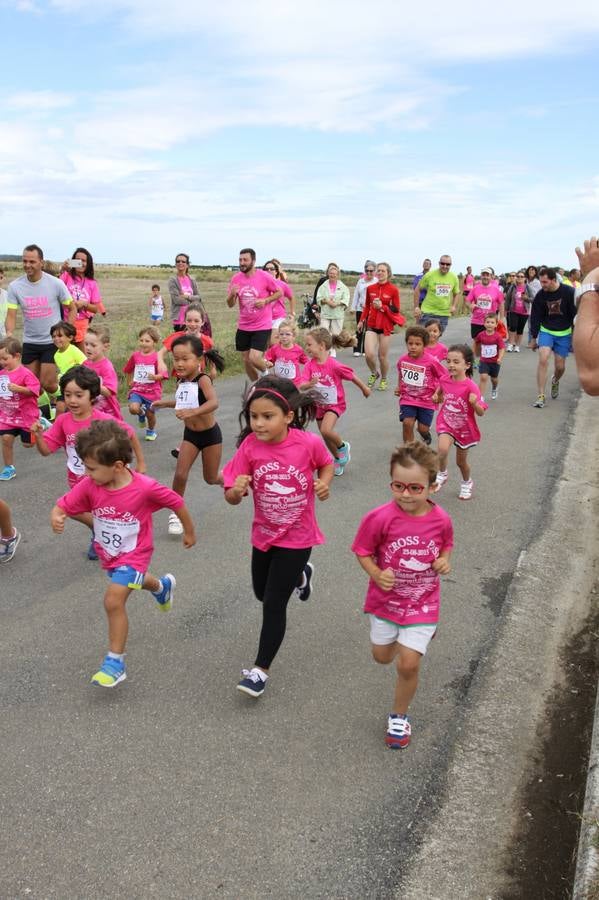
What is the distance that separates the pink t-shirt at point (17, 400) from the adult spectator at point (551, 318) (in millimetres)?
7840

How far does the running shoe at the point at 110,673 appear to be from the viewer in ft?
13.1

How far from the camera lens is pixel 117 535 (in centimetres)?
427

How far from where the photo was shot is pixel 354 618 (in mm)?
5020

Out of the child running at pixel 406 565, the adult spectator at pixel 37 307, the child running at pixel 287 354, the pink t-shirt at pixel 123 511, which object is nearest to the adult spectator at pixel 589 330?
the child running at pixel 406 565

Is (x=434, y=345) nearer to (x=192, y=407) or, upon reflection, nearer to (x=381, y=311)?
(x=192, y=407)

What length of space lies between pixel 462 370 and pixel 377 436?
2.78 metres

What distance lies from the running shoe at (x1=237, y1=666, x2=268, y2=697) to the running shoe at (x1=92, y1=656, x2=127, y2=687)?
24.7 inches

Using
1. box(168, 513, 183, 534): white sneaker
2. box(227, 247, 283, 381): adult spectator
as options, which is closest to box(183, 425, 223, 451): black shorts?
box(168, 513, 183, 534): white sneaker

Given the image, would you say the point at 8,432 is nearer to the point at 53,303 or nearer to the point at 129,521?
the point at 53,303

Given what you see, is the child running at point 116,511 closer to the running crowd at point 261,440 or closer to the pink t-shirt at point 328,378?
the running crowd at point 261,440

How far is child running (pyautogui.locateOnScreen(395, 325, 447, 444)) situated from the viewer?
799 centimetres

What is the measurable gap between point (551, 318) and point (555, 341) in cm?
38

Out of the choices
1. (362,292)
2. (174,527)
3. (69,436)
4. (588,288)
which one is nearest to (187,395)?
(174,527)

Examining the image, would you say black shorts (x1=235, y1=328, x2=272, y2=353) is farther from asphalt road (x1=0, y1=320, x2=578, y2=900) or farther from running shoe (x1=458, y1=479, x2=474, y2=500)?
asphalt road (x1=0, y1=320, x2=578, y2=900)
